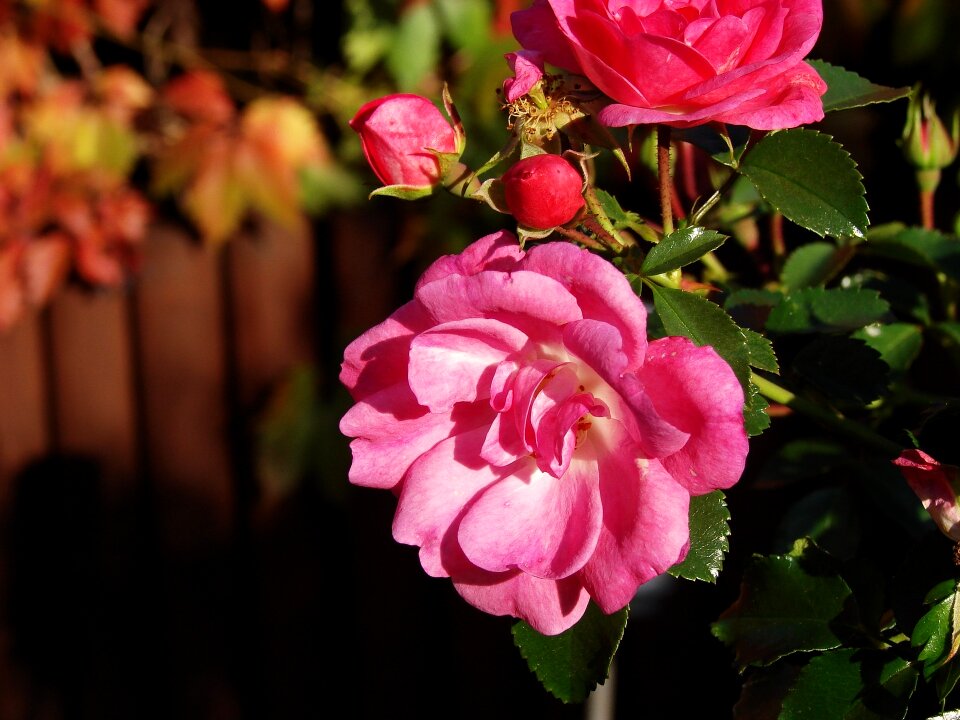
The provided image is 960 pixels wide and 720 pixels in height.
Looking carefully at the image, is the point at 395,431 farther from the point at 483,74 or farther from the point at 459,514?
the point at 483,74

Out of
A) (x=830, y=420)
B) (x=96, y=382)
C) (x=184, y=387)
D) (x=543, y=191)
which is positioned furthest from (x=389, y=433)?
(x=96, y=382)

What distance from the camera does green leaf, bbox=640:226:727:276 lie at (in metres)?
0.42

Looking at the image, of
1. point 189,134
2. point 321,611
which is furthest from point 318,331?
point 321,611

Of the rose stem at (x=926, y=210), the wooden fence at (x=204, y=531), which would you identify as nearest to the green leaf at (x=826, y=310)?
the rose stem at (x=926, y=210)

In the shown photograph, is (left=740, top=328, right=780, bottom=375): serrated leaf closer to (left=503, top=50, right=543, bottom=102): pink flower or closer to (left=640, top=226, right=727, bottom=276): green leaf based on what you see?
(left=640, top=226, right=727, bottom=276): green leaf

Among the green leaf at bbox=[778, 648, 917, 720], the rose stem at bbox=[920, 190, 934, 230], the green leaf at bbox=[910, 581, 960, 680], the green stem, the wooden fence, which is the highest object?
the rose stem at bbox=[920, 190, 934, 230]

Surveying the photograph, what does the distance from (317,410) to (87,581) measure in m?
0.73

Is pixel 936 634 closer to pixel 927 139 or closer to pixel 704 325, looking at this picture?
pixel 704 325

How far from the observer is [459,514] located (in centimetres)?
44

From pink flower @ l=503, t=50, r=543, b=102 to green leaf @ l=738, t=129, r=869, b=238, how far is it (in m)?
0.12

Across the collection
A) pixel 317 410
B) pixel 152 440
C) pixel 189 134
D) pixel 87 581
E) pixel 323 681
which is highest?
pixel 189 134

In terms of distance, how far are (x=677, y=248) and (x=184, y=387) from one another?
1.72 metres

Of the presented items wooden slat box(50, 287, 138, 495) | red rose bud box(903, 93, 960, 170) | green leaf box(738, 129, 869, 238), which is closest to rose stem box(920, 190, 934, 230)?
red rose bud box(903, 93, 960, 170)

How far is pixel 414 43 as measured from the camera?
5.11ft
